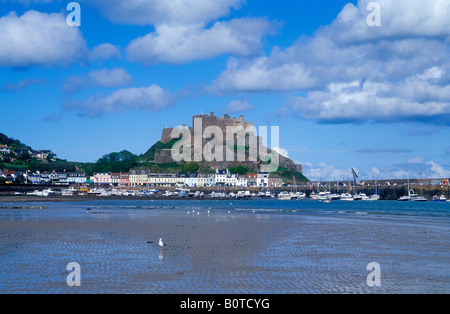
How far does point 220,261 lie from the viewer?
14422mm

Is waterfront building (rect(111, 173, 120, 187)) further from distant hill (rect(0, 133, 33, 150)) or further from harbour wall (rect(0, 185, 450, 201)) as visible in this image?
distant hill (rect(0, 133, 33, 150))

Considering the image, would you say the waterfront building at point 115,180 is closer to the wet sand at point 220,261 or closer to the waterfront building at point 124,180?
the waterfront building at point 124,180

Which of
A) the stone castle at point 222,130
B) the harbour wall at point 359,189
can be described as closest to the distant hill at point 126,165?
the stone castle at point 222,130

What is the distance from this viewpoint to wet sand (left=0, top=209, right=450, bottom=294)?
11.0 metres

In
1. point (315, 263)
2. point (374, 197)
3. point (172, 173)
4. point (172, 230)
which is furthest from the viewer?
point (172, 173)

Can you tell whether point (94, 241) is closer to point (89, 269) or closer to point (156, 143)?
point (89, 269)

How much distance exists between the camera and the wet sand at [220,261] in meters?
11.0

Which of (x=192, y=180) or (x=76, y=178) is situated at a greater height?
(x=76, y=178)

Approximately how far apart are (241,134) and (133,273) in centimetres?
13981

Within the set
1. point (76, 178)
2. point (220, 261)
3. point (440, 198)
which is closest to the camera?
point (220, 261)

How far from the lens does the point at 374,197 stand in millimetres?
98250

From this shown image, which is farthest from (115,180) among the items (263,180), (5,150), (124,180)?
(5,150)

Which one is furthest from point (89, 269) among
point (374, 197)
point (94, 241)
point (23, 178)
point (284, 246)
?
point (23, 178)

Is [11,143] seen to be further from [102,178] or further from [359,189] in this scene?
[359,189]
